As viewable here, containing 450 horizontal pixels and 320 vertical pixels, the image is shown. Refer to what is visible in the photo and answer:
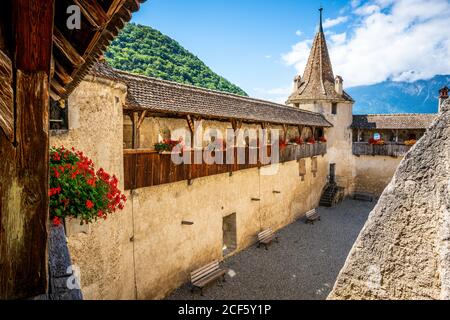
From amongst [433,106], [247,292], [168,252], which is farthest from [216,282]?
[433,106]

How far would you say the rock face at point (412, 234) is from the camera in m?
1.85

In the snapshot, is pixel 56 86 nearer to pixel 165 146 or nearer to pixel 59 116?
pixel 59 116

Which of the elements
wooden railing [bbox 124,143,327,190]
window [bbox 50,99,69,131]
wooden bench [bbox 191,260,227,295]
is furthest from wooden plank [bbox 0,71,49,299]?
wooden bench [bbox 191,260,227,295]

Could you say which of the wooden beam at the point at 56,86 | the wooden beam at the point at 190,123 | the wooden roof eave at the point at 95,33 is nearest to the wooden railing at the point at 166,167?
the wooden beam at the point at 190,123

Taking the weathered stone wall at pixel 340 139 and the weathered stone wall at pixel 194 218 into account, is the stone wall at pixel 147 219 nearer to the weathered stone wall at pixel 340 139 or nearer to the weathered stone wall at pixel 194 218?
the weathered stone wall at pixel 194 218

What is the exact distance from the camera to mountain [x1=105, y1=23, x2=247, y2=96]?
34.2 meters

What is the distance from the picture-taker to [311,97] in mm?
23953

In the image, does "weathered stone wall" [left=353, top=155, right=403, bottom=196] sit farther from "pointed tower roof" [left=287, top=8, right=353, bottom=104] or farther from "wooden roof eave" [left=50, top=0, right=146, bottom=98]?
"wooden roof eave" [left=50, top=0, right=146, bottom=98]

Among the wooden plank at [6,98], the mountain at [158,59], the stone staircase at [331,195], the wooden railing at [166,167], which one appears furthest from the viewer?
the mountain at [158,59]

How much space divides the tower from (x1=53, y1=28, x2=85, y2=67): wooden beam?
23.2 m

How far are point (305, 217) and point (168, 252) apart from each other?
12026mm

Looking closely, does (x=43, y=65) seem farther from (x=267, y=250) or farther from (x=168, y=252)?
(x=267, y=250)

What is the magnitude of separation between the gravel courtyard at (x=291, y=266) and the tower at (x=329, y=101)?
7681 millimetres

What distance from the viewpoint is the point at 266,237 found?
14430 millimetres
